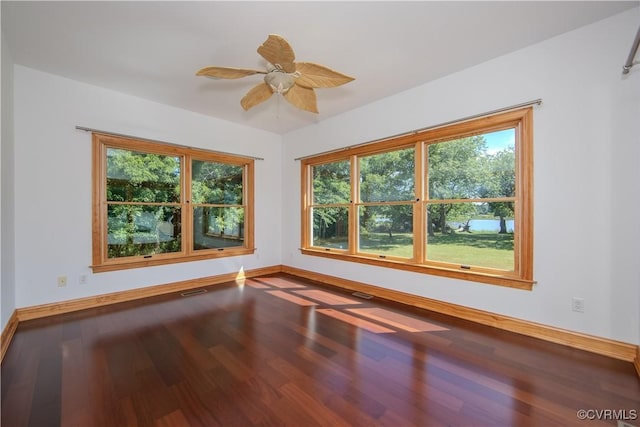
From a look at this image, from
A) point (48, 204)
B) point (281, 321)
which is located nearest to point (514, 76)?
point (281, 321)

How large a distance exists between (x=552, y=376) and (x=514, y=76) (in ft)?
8.66

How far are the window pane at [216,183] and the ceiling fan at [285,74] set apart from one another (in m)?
2.16

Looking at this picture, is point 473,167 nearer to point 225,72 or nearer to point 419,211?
point 419,211

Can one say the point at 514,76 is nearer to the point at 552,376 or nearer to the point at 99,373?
the point at 552,376

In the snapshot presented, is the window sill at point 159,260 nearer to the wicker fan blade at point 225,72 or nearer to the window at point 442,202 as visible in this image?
the window at point 442,202

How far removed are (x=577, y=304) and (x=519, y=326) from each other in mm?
508

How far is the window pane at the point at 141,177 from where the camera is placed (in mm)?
3502

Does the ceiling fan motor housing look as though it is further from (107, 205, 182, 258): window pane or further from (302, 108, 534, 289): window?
(107, 205, 182, 258): window pane

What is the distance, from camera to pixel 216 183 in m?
4.54

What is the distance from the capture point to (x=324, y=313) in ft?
10.1

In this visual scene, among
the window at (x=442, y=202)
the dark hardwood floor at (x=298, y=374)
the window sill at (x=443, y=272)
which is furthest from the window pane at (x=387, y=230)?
the dark hardwood floor at (x=298, y=374)

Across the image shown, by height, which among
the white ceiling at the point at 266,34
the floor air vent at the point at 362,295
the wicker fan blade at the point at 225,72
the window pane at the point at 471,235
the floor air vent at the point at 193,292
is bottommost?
the floor air vent at the point at 362,295

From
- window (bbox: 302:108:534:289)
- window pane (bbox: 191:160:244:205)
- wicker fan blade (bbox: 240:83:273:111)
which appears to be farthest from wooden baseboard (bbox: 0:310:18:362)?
window (bbox: 302:108:534:289)

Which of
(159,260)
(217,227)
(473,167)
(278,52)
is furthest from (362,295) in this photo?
(278,52)
